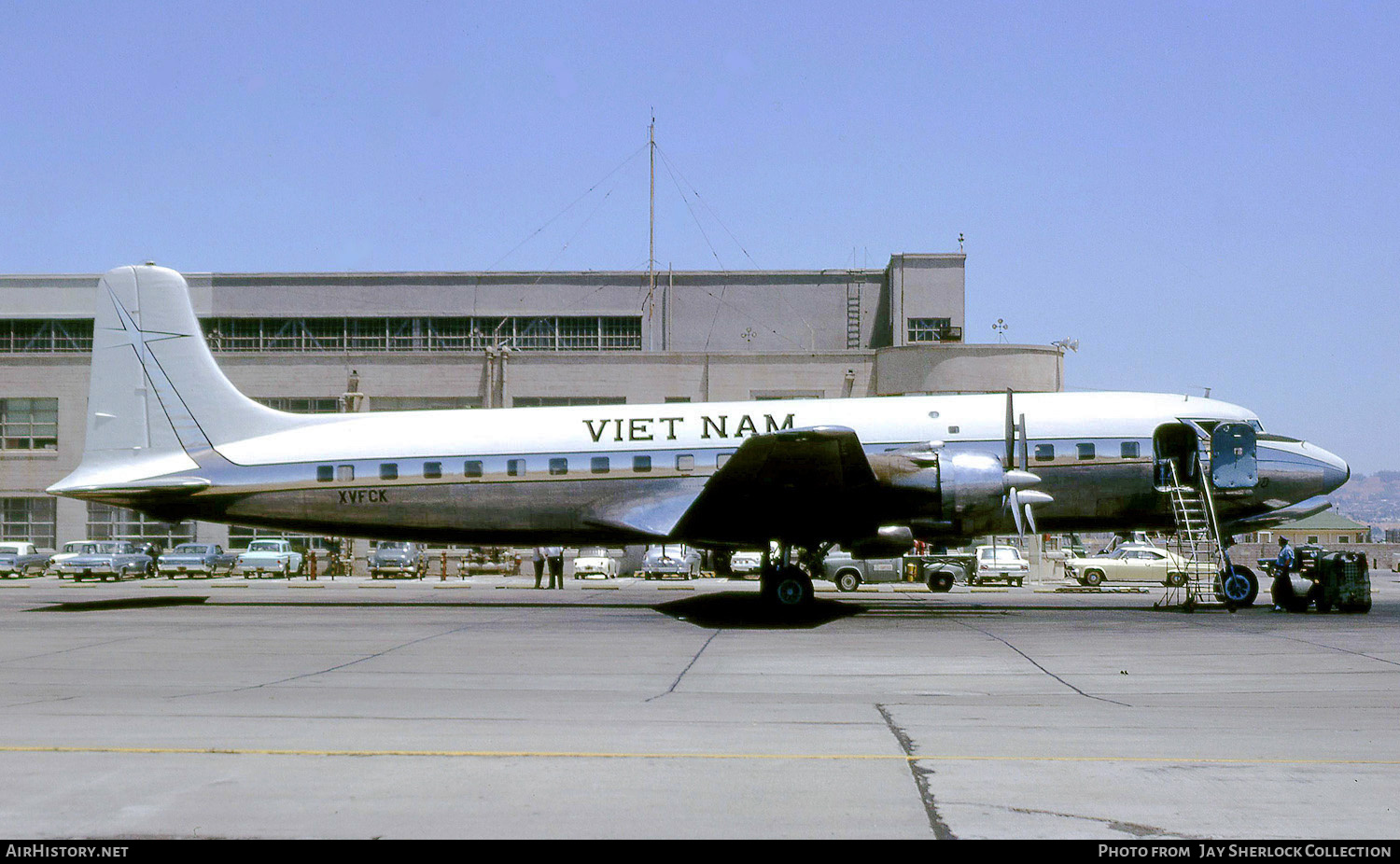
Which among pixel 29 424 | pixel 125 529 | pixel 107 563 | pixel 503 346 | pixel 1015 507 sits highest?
pixel 503 346

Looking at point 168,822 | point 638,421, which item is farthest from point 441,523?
point 168,822

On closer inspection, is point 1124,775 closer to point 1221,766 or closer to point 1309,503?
point 1221,766

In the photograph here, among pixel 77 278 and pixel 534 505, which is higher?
pixel 77 278

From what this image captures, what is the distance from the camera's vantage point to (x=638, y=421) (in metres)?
22.3

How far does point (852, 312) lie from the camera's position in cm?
5638

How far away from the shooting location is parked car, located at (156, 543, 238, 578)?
134ft

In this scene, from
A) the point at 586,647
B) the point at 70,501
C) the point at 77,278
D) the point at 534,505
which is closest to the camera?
the point at 586,647

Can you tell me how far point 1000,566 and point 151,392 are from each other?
1072 inches

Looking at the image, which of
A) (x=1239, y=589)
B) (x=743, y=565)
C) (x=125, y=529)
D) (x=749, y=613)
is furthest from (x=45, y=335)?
(x=1239, y=589)

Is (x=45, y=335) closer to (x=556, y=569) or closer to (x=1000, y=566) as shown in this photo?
(x=556, y=569)

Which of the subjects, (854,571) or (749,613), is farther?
(854,571)

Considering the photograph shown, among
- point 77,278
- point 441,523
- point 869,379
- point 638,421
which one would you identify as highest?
point 77,278

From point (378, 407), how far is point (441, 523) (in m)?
29.6

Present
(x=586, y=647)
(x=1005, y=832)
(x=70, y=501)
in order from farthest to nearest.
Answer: (x=70, y=501) → (x=586, y=647) → (x=1005, y=832)
